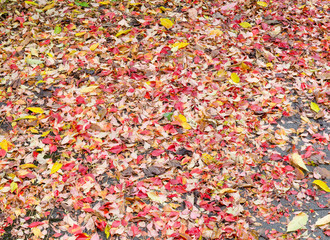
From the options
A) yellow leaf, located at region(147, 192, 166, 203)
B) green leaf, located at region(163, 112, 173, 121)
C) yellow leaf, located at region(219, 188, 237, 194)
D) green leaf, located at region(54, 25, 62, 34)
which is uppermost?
green leaf, located at region(54, 25, 62, 34)

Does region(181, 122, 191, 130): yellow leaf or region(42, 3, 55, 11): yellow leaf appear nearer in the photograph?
region(181, 122, 191, 130): yellow leaf

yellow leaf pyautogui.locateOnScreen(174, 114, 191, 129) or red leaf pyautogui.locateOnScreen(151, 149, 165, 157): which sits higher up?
yellow leaf pyautogui.locateOnScreen(174, 114, 191, 129)

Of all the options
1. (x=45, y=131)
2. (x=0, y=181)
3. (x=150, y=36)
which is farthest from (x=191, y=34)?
(x=0, y=181)

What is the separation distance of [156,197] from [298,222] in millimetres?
1216

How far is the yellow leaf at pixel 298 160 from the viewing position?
118 inches

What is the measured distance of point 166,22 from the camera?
436 centimetres

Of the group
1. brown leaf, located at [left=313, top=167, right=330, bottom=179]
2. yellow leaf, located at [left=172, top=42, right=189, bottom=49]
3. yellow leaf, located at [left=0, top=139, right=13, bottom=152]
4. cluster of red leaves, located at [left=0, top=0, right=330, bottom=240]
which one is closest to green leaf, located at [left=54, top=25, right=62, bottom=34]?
cluster of red leaves, located at [left=0, top=0, right=330, bottom=240]

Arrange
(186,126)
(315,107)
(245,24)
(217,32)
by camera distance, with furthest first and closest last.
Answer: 1. (245,24)
2. (217,32)
3. (315,107)
4. (186,126)

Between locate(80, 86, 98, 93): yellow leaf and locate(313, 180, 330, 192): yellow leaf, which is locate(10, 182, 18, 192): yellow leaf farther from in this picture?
locate(313, 180, 330, 192): yellow leaf

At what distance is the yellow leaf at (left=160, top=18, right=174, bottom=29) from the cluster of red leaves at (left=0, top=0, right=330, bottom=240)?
0.01 meters

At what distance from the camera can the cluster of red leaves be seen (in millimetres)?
2754

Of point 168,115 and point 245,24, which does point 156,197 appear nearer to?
point 168,115

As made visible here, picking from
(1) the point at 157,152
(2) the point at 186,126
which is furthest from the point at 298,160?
(1) the point at 157,152

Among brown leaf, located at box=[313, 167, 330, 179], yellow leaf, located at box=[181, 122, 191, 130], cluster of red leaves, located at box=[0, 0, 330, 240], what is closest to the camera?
cluster of red leaves, located at box=[0, 0, 330, 240]
